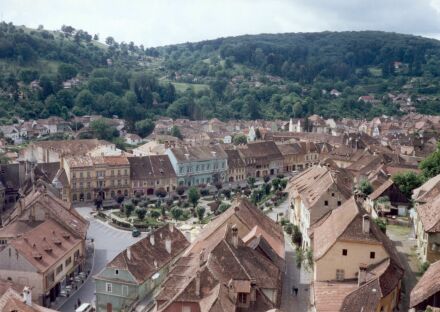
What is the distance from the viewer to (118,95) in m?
190

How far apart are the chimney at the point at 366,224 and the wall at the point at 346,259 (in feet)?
3.51

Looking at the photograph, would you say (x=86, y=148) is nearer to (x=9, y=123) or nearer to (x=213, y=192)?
(x=213, y=192)

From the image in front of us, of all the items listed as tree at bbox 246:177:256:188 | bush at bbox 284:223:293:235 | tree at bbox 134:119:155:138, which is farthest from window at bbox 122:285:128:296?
tree at bbox 134:119:155:138

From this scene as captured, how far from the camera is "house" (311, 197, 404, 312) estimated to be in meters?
37.7

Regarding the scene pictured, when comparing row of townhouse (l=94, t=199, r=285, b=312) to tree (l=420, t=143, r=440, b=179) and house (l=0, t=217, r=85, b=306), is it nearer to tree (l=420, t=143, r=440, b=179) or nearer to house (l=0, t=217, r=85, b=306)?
house (l=0, t=217, r=85, b=306)

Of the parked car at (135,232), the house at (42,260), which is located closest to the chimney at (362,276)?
the house at (42,260)

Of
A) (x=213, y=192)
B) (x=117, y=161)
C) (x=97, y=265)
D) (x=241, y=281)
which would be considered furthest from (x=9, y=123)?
(x=241, y=281)

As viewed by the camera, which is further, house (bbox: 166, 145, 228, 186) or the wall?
house (bbox: 166, 145, 228, 186)

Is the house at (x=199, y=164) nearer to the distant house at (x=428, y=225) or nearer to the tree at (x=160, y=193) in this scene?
the tree at (x=160, y=193)

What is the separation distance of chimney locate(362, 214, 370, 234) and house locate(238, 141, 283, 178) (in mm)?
74434

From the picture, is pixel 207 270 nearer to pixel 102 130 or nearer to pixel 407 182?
pixel 407 182

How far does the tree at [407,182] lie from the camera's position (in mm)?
68438

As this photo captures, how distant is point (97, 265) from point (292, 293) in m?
24.0

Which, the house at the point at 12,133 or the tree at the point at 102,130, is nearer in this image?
the house at the point at 12,133
